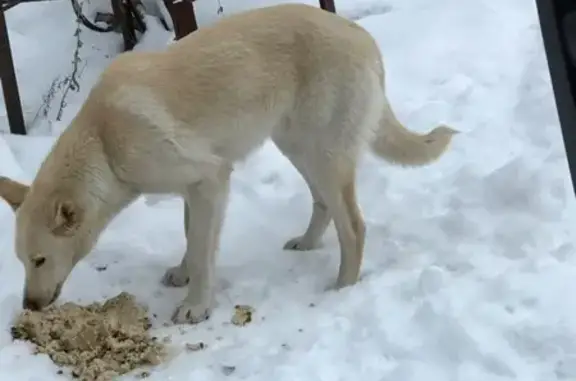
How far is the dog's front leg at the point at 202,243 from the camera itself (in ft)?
11.4

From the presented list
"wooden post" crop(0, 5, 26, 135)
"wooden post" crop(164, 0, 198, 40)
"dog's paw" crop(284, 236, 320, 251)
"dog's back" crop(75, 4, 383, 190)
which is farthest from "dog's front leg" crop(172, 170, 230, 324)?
"wooden post" crop(0, 5, 26, 135)

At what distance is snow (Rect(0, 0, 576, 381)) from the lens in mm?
3027

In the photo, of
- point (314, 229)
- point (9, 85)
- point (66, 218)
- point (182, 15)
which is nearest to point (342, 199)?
point (314, 229)

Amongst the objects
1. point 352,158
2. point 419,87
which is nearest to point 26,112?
point 419,87

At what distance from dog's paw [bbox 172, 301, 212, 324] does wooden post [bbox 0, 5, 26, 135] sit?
2.39 m

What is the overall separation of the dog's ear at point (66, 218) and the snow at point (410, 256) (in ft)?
1.46

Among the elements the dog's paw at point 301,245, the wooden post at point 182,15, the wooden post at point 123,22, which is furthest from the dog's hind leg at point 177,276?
the wooden post at point 123,22

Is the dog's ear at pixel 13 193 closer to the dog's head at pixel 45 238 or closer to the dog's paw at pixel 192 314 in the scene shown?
the dog's head at pixel 45 238

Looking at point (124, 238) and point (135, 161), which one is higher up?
point (135, 161)

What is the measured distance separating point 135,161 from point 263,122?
1.82 ft

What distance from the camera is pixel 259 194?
14.3 feet

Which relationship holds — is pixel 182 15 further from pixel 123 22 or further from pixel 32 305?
pixel 32 305

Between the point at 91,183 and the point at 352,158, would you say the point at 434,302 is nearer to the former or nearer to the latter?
the point at 352,158

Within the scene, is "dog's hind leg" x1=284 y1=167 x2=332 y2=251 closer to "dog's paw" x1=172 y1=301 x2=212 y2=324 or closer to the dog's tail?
the dog's tail
